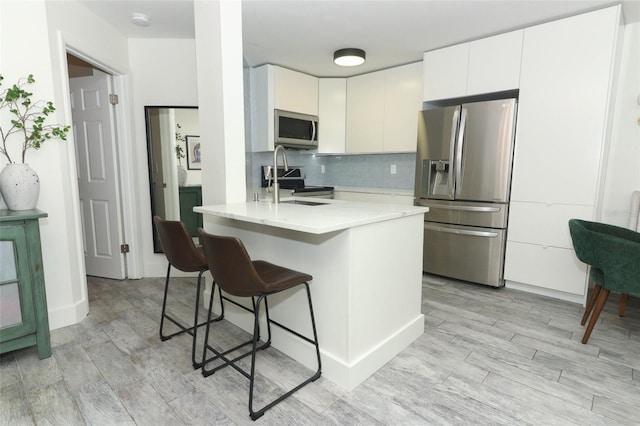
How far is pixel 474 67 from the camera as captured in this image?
128 inches

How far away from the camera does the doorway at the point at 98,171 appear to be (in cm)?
327

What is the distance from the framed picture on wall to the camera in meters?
3.56

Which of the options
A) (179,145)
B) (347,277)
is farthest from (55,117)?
(347,277)

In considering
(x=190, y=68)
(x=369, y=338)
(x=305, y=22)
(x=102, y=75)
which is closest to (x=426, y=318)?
(x=369, y=338)

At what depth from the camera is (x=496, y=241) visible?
318 cm

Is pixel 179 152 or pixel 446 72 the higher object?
pixel 446 72

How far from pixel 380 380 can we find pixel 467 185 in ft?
7.04

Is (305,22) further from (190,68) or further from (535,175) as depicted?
(535,175)

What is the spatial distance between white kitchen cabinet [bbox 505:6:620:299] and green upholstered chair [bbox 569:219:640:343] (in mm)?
604

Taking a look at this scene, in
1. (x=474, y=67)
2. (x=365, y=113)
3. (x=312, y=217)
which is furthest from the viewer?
(x=365, y=113)

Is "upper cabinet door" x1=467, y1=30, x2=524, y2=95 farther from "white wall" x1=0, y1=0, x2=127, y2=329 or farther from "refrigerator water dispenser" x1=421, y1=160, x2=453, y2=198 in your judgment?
"white wall" x1=0, y1=0, x2=127, y2=329

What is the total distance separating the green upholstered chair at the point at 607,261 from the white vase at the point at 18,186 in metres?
3.55

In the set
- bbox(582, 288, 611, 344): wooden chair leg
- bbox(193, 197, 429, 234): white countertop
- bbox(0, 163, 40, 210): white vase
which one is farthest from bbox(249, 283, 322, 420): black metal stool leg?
bbox(582, 288, 611, 344): wooden chair leg

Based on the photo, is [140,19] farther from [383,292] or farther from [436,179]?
[436,179]
